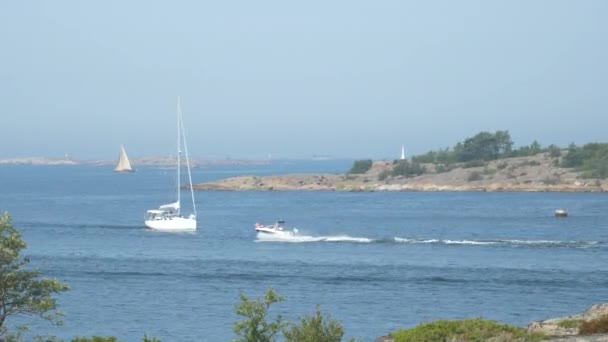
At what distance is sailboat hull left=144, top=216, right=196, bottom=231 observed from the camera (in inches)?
3150

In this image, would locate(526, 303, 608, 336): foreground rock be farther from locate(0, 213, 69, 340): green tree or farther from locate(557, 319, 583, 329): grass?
locate(0, 213, 69, 340): green tree

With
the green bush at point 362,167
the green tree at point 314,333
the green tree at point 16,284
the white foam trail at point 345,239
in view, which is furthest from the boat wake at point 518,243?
the green bush at point 362,167

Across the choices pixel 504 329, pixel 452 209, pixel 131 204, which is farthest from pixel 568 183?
pixel 504 329

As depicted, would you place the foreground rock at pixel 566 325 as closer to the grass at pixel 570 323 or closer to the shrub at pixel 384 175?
the grass at pixel 570 323

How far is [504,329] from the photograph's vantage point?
21.2m

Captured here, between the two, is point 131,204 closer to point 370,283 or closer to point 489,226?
point 489,226

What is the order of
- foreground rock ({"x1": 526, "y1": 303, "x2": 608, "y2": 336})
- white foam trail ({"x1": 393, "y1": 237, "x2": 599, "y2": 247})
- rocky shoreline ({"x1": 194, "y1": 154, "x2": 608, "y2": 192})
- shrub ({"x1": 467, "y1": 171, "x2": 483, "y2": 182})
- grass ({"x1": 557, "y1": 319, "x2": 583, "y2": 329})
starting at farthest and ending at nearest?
shrub ({"x1": 467, "y1": 171, "x2": 483, "y2": 182})
rocky shoreline ({"x1": 194, "y1": 154, "x2": 608, "y2": 192})
white foam trail ({"x1": 393, "y1": 237, "x2": 599, "y2": 247})
grass ({"x1": 557, "y1": 319, "x2": 583, "y2": 329})
foreground rock ({"x1": 526, "y1": 303, "x2": 608, "y2": 336})

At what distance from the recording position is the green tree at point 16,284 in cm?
1891

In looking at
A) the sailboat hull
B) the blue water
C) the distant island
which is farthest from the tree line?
the sailboat hull

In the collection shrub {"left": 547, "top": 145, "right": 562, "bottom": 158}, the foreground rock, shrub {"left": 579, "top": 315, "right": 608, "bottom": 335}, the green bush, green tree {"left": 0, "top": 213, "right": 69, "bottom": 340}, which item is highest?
shrub {"left": 547, "top": 145, "right": 562, "bottom": 158}

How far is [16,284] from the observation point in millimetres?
19078

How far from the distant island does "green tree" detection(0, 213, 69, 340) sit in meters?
120

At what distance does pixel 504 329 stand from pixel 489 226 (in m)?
61.6

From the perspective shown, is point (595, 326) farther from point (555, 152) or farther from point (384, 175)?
point (384, 175)
